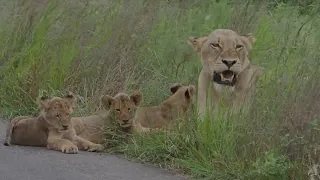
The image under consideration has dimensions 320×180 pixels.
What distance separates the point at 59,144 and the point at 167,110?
1.14m

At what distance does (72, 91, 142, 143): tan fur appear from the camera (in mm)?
7980

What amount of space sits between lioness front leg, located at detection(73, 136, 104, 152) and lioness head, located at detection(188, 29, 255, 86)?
1.09m

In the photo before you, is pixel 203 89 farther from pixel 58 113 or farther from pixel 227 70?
pixel 58 113

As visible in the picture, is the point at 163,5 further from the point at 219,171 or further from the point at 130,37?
the point at 219,171

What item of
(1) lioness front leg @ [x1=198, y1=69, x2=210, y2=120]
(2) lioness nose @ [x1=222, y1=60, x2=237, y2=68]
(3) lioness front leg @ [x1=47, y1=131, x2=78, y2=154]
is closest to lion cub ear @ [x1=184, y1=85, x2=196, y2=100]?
(1) lioness front leg @ [x1=198, y1=69, x2=210, y2=120]

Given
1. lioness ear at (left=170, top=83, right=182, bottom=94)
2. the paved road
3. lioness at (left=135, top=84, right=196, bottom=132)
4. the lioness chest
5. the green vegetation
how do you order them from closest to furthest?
1. the green vegetation
2. the paved road
3. the lioness chest
4. lioness at (left=135, top=84, right=196, bottom=132)
5. lioness ear at (left=170, top=83, right=182, bottom=94)

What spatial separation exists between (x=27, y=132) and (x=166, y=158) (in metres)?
1.31

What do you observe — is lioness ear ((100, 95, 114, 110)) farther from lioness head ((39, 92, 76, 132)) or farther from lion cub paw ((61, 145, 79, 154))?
lion cub paw ((61, 145, 79, 154))

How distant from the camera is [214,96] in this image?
7.84 m

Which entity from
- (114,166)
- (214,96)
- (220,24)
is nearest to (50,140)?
(114,166)

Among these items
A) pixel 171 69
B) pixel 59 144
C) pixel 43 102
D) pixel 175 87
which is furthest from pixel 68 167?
pixel 171 69

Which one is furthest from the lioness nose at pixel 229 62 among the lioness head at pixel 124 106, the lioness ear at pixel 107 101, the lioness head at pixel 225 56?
the lioness ear at pixel 107 101

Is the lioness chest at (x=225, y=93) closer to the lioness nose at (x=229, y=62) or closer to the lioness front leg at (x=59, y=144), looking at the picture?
the lioness nose at (x=229, y=62)

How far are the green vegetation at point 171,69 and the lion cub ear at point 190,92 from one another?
2.15 ft
